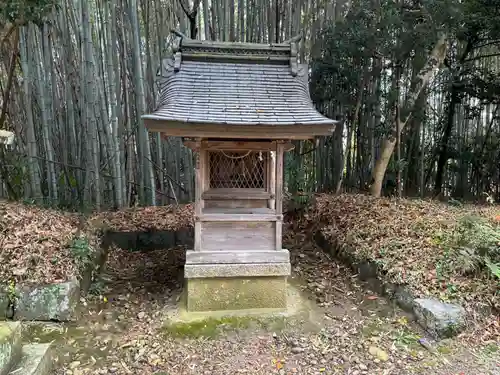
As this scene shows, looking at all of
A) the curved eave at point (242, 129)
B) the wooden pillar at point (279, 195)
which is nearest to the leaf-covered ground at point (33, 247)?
the curved eave at point (242, 129)

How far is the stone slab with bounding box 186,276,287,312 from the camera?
3.25 m

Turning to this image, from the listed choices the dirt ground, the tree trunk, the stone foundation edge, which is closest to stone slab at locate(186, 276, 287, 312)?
the dirt ground

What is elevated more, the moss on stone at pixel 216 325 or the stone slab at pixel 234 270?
the stone slab at pixel 234 270

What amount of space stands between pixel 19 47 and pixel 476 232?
5.91 m

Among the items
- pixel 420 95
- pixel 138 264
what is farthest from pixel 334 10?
pixel 138 264

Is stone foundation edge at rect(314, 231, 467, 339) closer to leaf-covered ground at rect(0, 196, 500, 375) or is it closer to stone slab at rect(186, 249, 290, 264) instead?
leaf-covered ground at rect(0, 196, 500, 375)

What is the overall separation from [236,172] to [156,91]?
2978 millimetres

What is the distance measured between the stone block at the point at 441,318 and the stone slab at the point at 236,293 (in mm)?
1192

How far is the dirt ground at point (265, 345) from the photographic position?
256cm

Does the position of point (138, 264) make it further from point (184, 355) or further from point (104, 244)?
point (184, 355)

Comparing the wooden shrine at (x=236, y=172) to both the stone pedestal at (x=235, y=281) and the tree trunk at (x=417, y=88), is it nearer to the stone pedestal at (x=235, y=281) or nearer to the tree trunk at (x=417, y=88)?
the stone pedestal at (x=235, y=281)

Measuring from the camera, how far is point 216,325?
308 centimetres

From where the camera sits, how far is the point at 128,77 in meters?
5.55

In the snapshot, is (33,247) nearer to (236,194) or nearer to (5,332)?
(5,332)
